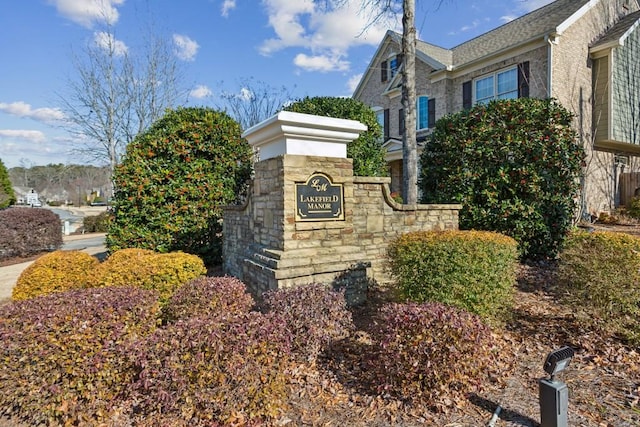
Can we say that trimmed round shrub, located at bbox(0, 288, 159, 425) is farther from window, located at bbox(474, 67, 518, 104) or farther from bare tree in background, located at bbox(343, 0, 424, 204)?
window, located at bbox(474, 67, 518, 104)

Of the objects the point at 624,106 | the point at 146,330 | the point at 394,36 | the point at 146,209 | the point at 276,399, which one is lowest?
the point at 276,399

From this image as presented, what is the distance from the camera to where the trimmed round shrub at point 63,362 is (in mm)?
2639

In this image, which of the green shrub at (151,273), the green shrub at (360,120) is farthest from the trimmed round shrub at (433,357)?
the green shrub at (360,120)

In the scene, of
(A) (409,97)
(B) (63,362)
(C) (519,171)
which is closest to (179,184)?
(B) (63,362)

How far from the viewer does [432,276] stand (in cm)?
390

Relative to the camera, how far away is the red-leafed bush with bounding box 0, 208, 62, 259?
11289mm

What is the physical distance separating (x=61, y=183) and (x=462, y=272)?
A: 72346 millimetres

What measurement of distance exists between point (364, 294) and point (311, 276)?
1014mm

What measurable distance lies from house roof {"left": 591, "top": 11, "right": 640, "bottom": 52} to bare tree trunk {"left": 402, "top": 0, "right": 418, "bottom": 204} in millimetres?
10415

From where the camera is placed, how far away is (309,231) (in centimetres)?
480

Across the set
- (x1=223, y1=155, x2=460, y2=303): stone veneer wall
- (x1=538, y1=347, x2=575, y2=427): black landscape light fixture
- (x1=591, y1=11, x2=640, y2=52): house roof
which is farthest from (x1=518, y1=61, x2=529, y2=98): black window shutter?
(x1=538, y1=347, x2=575, y2=427): black landscape light fixture

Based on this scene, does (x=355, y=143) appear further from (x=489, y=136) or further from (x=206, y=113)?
(x=206, y=113)

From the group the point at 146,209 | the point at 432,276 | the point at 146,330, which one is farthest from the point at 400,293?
the point at 146,209

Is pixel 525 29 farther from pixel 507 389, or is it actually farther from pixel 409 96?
pixel 507 389
